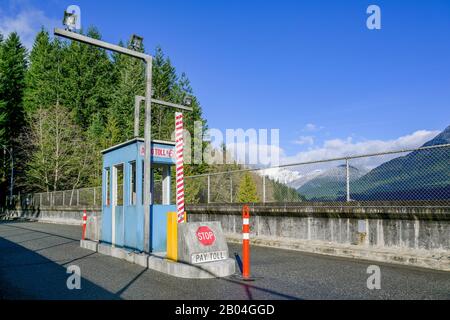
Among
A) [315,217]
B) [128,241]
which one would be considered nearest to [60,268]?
[128,241]

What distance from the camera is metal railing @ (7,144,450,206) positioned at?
894 cm

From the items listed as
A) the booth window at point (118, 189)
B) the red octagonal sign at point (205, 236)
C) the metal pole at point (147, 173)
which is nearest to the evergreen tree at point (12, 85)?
the booth window at point (118, 189)

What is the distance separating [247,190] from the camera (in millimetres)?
14547

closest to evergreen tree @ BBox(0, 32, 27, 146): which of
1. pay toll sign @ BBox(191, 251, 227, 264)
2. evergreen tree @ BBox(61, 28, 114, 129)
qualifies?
evergreen tree @ BBox(61, 28, 114, 129)

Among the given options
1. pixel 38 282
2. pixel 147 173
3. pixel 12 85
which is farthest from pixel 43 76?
pixel 38 282

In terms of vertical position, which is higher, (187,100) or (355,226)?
(187,100)

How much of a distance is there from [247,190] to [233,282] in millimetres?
7573

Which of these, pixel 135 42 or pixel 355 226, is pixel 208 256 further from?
pixel 135 42

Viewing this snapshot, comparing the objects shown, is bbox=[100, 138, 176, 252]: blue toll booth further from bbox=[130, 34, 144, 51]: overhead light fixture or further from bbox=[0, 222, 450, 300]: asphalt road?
bbox=[130, 34, 144, 51]: overhead light fixture

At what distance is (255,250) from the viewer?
11.8 m

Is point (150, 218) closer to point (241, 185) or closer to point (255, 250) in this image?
point (255, 250)

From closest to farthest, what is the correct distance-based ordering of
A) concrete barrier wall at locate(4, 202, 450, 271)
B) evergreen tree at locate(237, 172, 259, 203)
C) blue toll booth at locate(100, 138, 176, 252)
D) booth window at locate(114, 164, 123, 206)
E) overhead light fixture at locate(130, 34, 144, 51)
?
concrete barrier wall at locate(4, 202, 450, 271), overhead light fixture at locate(130, 34, 144, 51), blue toll booth at locate(100, 138, 176, 252), booth window at locate(114, 164, 123, 206), evergreen tree at locate(237, 172, 259, 203)

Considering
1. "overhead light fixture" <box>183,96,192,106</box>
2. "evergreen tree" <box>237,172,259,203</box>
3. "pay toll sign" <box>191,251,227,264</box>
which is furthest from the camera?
"evergreen tree" <box>237,172,259,203</box>
